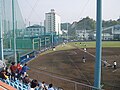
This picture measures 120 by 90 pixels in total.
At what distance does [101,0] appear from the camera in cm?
812

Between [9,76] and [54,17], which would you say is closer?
[9,76]

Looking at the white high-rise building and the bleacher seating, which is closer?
the bleacher seating

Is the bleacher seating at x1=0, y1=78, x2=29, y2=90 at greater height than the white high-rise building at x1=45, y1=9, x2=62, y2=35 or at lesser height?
lesser

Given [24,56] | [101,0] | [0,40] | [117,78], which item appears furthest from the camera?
[24,56]

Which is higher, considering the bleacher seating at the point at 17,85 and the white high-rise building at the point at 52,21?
the white high-rise building at the point at 52,21

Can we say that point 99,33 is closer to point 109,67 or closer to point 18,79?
point 18,79

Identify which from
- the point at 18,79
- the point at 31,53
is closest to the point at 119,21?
the point at 31,53

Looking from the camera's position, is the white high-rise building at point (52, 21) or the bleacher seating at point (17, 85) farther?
the white high-rise building at point (52, 21)

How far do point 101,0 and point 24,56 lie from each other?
23.7m

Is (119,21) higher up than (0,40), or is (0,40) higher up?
(119,21)

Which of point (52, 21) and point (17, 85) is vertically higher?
point (52, 21)

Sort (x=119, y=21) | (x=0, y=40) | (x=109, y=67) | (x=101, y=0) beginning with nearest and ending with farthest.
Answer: (x=101, y=0), (x=0, y=40), (x=109, y=67), (x=119, y=21)

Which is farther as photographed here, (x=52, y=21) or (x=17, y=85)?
(x=52, y=21)

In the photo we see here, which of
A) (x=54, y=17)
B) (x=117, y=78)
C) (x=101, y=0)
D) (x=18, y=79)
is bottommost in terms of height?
(x=117, y=78)
